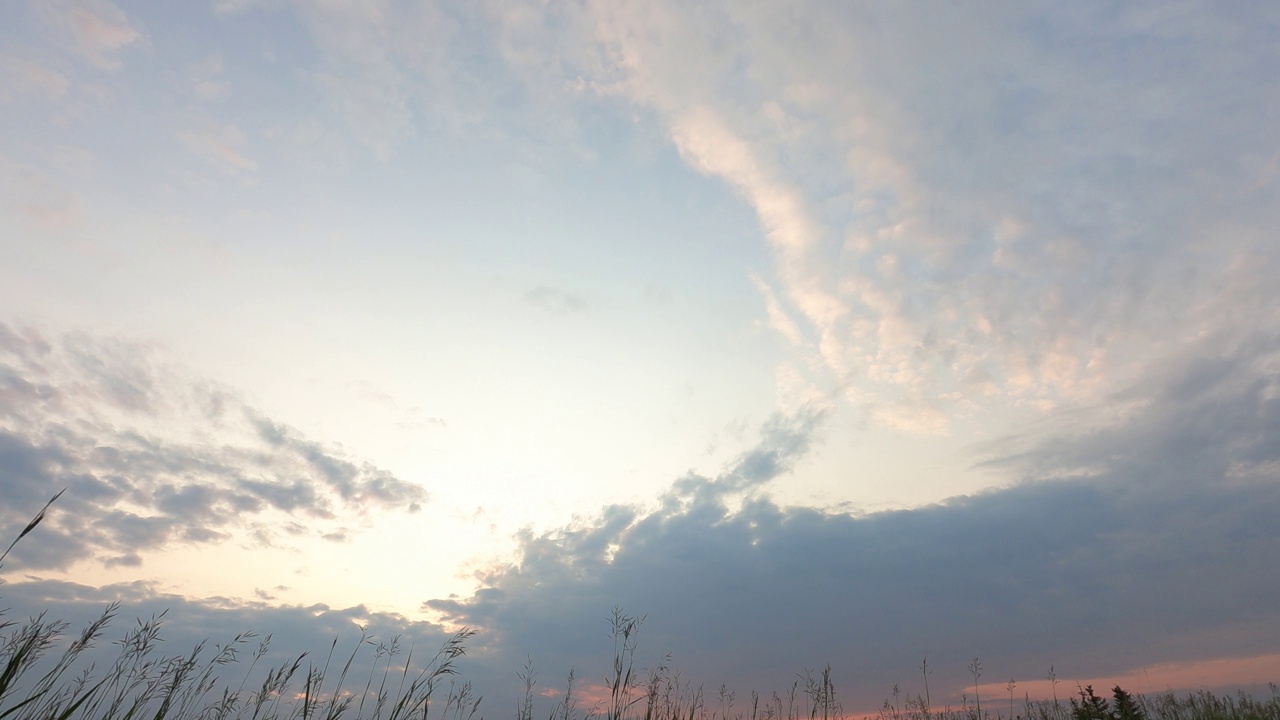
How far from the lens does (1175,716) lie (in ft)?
73.3

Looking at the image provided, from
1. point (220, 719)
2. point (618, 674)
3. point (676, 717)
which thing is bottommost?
point (220, 719)

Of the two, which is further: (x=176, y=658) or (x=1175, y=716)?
(x=1175, y=716)

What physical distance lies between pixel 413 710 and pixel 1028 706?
30731 millimetres

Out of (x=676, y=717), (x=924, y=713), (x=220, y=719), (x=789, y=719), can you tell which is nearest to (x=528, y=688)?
(x=676, y=717)

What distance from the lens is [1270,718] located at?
17.6m

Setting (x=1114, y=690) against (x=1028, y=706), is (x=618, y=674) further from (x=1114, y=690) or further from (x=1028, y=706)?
(x=1028, y=706)

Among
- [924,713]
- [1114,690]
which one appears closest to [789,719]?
[924,713]

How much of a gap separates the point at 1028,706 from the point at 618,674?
89.6 ft

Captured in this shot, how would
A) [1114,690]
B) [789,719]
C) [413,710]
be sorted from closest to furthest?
[413,710], [1114,690], [789,719]

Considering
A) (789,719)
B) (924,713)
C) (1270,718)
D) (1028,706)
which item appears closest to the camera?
(1270,718)

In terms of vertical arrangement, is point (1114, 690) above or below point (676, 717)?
above

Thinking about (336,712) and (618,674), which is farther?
(618,674)

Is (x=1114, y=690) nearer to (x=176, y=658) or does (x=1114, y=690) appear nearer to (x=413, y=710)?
(x=413, y=710)

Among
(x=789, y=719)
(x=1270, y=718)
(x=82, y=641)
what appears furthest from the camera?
(x=789, y=719)
